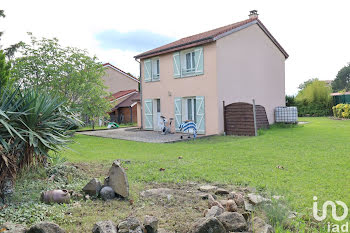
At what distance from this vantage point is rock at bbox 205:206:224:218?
3519 millimetres

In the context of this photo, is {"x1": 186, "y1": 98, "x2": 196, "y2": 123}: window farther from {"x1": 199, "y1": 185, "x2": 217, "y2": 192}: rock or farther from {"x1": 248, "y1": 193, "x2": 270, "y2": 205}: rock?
{"x1": 248, "y1": 193, "x2": 270, "y2": 205}: rock

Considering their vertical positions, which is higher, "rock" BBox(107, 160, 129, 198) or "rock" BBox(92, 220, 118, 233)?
"rock" BBox(107, 160, 129, 198)

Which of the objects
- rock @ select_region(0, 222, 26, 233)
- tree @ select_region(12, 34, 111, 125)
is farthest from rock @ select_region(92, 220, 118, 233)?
tree @ select_region(12, 34, 111, 125)

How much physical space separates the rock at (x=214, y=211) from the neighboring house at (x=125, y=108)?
23.2 metres

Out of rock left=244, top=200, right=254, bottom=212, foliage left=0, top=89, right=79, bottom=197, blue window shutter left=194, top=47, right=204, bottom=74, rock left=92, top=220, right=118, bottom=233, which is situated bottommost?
rock left=244, top=200, right=254, bottom=212

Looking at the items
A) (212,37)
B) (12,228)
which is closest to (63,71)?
(212,37)

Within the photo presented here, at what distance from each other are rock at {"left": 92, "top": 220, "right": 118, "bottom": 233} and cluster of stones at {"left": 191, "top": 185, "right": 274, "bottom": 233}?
0.88m

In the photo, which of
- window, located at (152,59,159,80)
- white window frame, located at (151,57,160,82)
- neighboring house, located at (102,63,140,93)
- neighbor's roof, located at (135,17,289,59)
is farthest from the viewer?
neighboring house, located at (102,63,140,93)

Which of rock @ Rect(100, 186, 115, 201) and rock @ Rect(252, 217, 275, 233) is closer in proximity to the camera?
rock @ Rect(252, 217, 275, 233)

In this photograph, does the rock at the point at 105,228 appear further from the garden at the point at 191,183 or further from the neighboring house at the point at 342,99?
the neighboring house at the point at 342,99

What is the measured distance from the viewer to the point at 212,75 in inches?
581

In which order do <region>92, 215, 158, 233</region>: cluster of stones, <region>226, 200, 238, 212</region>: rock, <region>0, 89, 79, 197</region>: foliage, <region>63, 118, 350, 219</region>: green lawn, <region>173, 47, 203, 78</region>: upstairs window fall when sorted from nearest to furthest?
<region>92, 215, 158, 233</region>: cluster of stones
<region>226, 200, 238, 212</region>: rock
<region>0, 89, 79, 197</region>: foliage
<region>63, 118, 350, 219</region>: green lawn
<region>173, 47, 203, 78</region>: upstairs window

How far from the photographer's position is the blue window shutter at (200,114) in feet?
50.0

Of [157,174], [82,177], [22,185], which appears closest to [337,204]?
[157,174]
